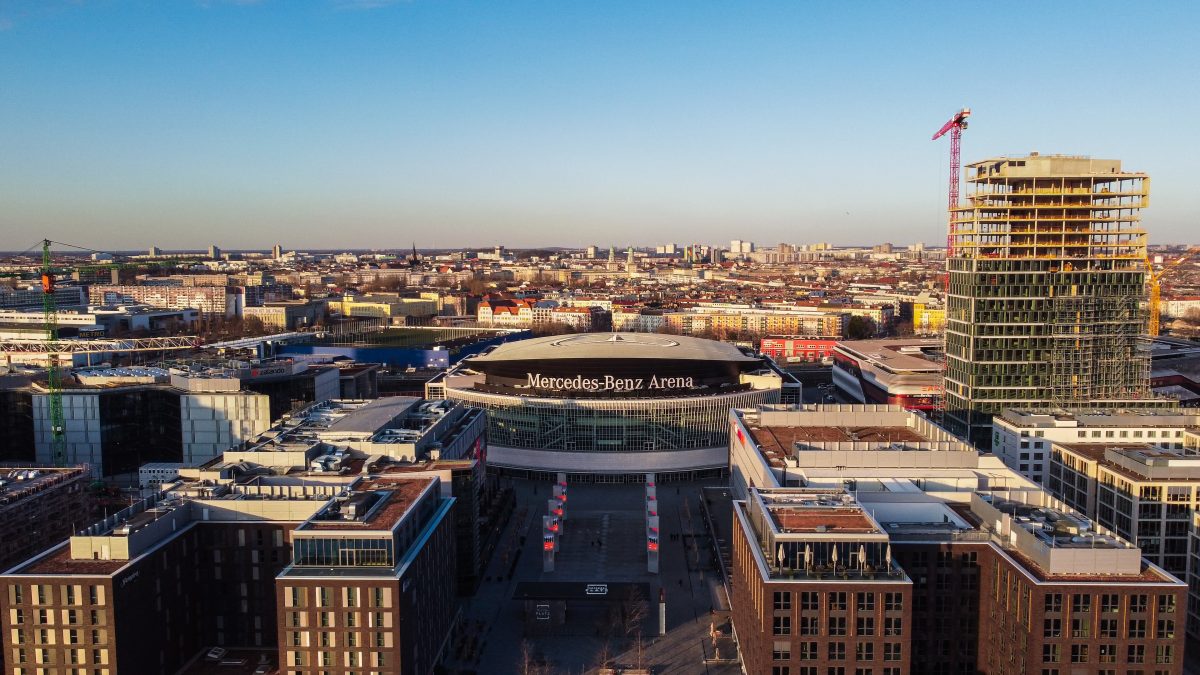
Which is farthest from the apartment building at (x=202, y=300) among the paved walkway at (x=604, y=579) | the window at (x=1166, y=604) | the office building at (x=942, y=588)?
the window at (x=1166, y=604)

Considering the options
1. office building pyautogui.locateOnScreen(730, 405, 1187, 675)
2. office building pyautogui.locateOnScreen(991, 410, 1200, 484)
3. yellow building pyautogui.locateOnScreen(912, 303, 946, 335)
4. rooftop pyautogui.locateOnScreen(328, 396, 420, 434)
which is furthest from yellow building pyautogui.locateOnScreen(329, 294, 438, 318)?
office building pyautogui.locateOnScreen(730, 405, 1187, 675)

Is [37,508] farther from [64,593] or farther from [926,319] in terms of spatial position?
[926,319]

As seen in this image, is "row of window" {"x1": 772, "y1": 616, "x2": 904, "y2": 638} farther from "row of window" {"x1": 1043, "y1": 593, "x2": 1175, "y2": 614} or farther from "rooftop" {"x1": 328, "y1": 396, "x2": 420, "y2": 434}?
"rooftop" {"x1": 328, "y1": 396, "x2": 420, "y2": 434}

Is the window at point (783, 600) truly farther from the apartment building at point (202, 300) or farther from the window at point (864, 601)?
the apartment building at point (202, 300)

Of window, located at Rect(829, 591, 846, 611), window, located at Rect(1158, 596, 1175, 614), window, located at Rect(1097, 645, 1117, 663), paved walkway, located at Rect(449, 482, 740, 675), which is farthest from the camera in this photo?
paved walkway, located at Rect(449, 482, 740, 675)

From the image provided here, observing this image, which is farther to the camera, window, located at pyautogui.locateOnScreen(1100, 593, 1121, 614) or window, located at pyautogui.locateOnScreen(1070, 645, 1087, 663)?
window, located at pyautogui.locateOnScreen(1070, 645, 1087, 663)

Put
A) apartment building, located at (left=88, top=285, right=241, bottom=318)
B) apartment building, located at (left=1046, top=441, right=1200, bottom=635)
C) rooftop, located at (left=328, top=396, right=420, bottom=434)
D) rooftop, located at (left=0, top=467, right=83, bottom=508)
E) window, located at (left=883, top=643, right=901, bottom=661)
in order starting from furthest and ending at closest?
apartment building, located at (left=88, top=285, right=241, bottom=318) < rooftop, located at (left=328, top=396, right=420, bottom=434) < apartment building, located at (left=1046, top=441, right=1200, bottom=635) < rooftop, located at (left=0, top=467, right=83, bottom=508) < window, located at (left=883, top=643, right=901, bottom=661)

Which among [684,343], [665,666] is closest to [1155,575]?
[665,666]

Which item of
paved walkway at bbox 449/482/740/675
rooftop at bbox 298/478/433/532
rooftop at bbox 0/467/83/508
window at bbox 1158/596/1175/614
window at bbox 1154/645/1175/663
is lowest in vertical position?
paved walkway at bbox 449/482/740/675

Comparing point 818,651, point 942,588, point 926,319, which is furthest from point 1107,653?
point 926,319
